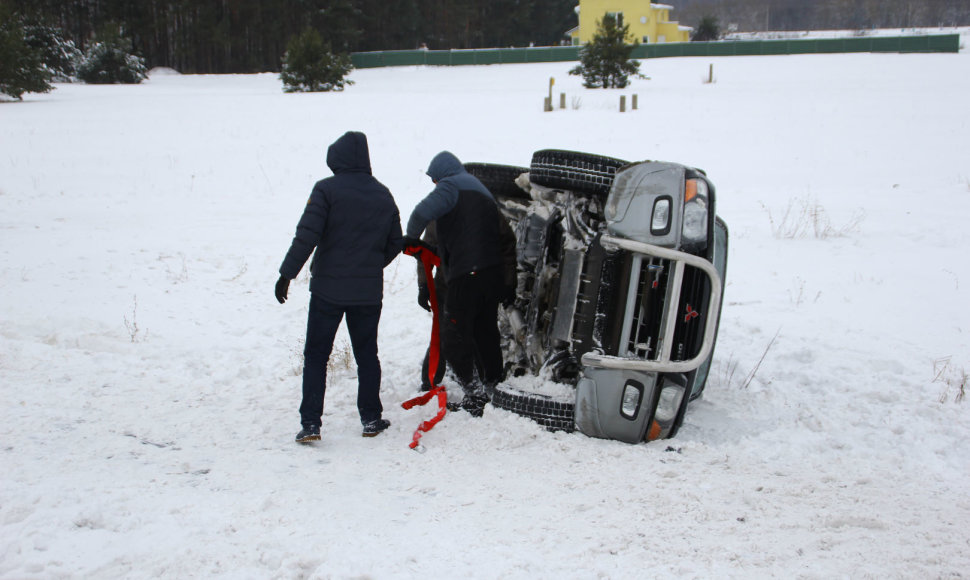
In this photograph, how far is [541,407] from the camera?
4730 mm

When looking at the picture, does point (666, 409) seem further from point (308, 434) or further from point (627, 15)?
point (627, 15)

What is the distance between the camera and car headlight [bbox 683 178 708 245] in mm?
4281

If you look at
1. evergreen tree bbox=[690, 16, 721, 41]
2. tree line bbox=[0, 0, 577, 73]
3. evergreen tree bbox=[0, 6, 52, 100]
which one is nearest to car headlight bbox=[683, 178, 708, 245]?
evergreen tree bbox=[0, 6, 52, 100]

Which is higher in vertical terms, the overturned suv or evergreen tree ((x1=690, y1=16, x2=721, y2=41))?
evergreen tree ((x1=690, y1=16, x2=721, y2=41))

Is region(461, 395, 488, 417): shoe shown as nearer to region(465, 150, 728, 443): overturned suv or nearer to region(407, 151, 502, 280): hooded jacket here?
region(465, 150, 728, 443): overturned suv

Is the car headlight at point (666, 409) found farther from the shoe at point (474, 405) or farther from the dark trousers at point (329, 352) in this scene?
the dark trousers at point (329, 352)

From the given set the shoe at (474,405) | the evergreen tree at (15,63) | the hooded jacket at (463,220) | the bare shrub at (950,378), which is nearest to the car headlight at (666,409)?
the shoe at (474,405)

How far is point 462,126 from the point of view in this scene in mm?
19844

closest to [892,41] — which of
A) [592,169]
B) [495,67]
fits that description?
[495,67]

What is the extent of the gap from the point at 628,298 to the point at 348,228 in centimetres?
169

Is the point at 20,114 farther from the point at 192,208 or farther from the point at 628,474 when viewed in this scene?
the point at 628,474

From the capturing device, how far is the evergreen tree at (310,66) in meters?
31.6

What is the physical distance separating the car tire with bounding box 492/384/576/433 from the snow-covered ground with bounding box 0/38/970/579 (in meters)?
0.08

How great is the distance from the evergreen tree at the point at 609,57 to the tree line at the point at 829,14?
84.0 metres
